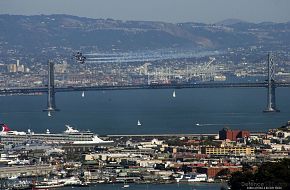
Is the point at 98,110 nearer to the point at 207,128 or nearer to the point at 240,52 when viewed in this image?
the point at 207,128

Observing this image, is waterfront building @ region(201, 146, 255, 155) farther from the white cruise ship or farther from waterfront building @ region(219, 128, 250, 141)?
the white cruise ship

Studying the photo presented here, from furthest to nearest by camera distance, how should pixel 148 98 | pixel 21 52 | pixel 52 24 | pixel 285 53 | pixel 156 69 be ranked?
pixel 52 24 < pixel 21 52 < pixel 285 53 < pixel 156 69 < pixel 148 98

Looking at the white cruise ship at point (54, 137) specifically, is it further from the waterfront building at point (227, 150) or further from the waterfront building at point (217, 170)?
the waterfront building at point (217, 170)

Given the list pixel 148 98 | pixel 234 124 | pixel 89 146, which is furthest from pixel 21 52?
pixel 89 146

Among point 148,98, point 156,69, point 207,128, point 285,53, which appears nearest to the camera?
point 207,128

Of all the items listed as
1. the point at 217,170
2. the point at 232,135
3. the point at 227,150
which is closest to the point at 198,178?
the point at 217,170

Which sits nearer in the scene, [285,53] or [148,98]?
[148,98]
